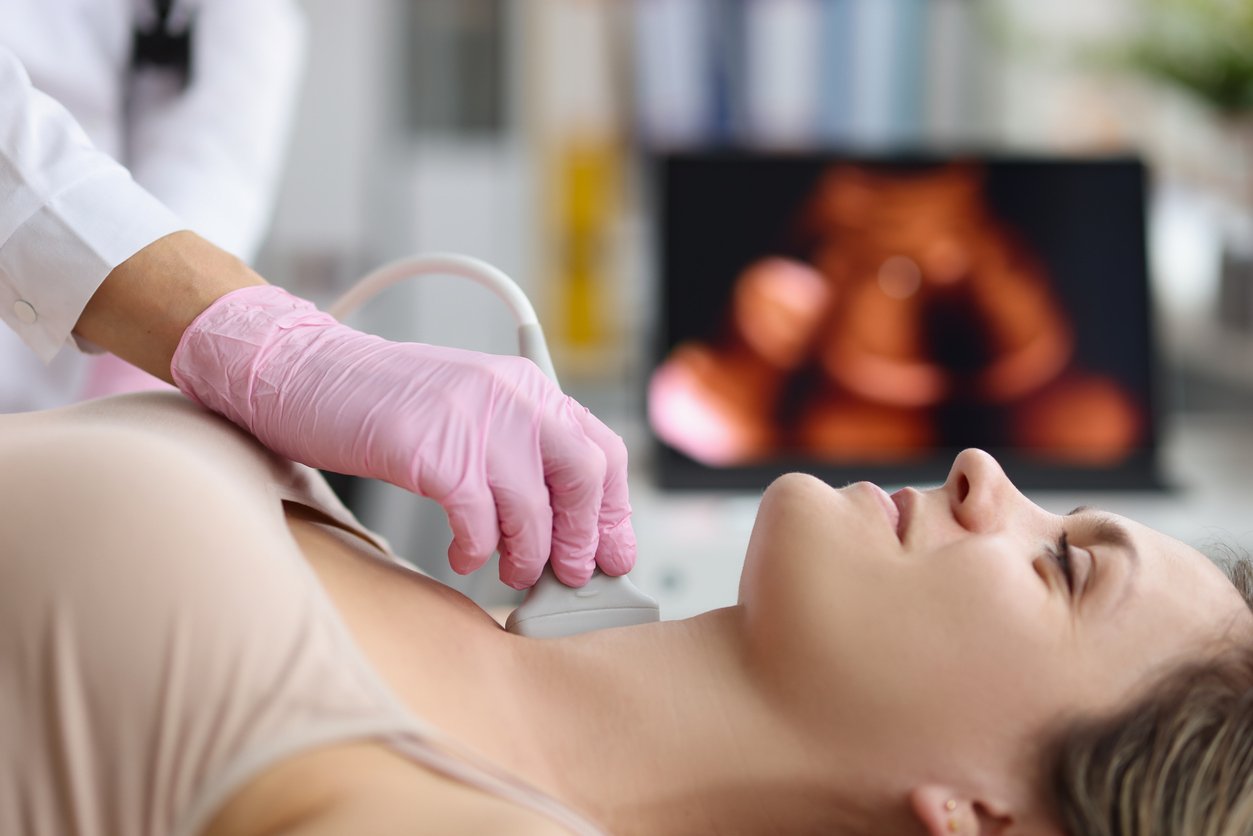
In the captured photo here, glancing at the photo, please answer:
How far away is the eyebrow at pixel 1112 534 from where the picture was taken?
96 cm

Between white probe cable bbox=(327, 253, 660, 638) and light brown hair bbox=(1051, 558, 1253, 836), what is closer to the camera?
light brown hair bbox=(1051, 558, 1253, 836)

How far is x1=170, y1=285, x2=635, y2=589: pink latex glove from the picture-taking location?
0.88m

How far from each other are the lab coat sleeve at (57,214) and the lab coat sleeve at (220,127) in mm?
Result: 322

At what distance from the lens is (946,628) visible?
886mm

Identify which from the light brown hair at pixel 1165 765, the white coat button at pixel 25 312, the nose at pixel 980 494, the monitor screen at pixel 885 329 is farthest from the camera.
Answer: the monitor screen at pixel 885 329

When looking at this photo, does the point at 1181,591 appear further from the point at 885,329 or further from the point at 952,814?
the point at 885,329

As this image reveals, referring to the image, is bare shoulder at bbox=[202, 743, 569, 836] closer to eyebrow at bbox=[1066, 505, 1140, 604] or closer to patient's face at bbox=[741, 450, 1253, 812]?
patient's face at bbox=[741, 450, 1253, 812]

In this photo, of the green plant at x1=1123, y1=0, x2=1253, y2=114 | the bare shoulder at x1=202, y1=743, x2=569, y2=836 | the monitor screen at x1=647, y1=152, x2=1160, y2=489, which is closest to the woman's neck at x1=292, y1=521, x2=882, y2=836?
the bare shoulder at x1=202, y1=743, x2=569, y2=836

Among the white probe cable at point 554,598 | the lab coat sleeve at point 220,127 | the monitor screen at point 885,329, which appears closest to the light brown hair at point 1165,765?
the white probe cable at point 554,598

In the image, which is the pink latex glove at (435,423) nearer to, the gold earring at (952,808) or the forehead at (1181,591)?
the gold earring at (952,808)

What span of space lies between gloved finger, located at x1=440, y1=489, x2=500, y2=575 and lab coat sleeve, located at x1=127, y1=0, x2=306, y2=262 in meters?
0.67

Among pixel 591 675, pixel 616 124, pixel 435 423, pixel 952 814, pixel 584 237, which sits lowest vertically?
pixel 952 814

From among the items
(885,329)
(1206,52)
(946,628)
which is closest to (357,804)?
(946,628)

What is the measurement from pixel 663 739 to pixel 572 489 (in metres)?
0.22
